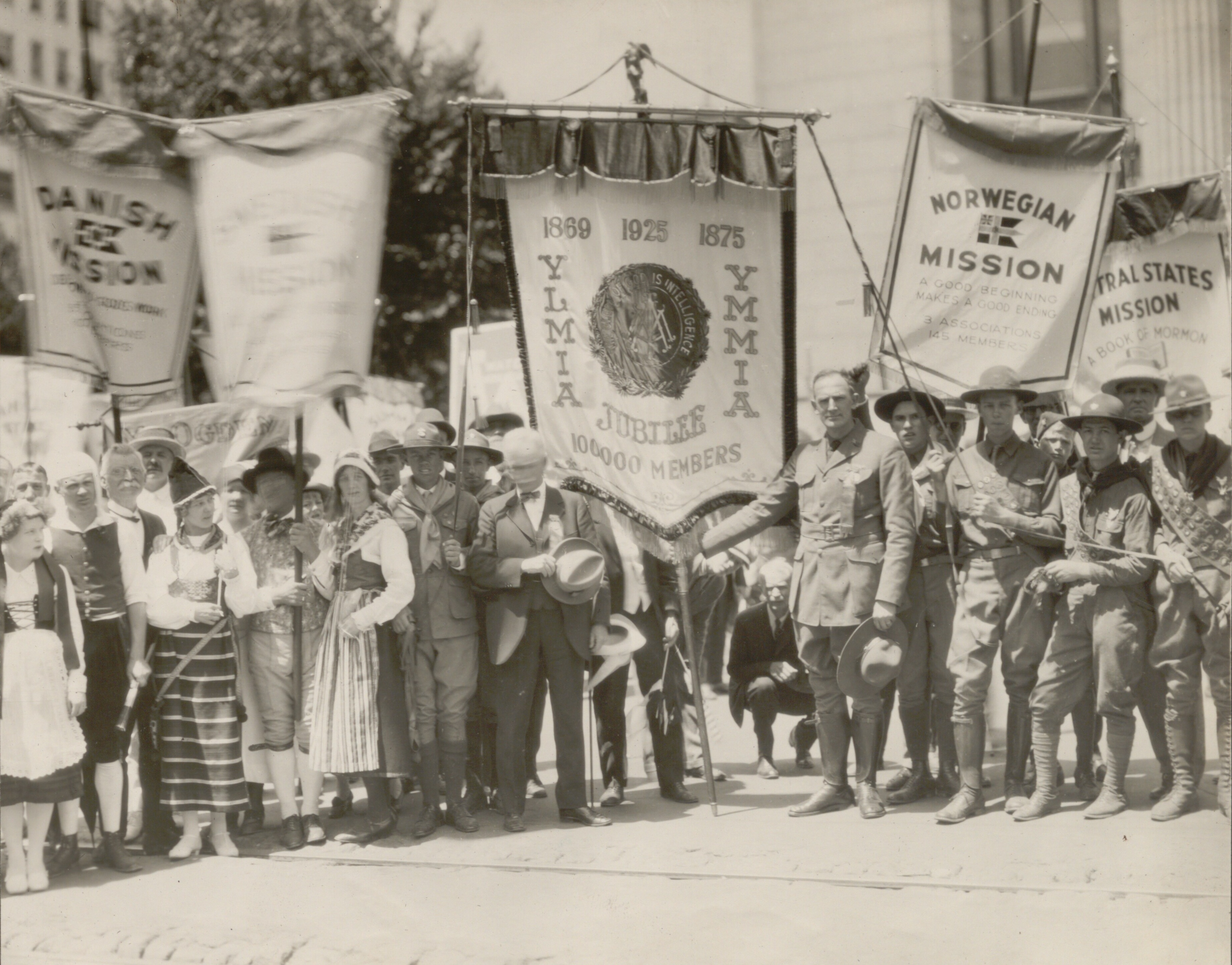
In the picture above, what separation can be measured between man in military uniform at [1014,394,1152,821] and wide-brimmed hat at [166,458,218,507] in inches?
162

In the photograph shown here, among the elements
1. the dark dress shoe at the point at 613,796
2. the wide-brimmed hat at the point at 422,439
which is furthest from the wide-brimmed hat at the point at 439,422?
the dark dress shoe at the point at 613,796

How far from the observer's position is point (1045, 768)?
Result: 249 inches

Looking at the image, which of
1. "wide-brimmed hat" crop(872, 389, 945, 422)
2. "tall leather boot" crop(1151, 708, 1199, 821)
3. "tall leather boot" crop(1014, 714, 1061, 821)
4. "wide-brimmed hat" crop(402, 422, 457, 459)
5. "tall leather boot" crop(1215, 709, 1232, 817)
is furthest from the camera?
"wide-brimmed hat" crop(872, 389, 945, 422)

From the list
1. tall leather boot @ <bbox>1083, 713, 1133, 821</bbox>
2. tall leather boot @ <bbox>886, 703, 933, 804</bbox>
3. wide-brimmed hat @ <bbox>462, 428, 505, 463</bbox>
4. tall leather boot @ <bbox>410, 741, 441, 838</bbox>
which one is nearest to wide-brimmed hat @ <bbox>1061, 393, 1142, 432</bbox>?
tall leather boot @ <bbox>1083, 713, 1133, 821</bbox>

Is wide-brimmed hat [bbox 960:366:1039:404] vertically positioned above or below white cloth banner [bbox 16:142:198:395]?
below

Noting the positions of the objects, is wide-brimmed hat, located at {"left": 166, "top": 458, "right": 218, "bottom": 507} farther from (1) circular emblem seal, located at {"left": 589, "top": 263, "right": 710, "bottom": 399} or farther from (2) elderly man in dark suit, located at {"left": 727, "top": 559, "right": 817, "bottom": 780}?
(2) elderly man in dark suit, located at {"left": 727, "top": 559, "right": 817, "bottom": 780}

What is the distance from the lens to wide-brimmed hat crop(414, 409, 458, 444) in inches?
301

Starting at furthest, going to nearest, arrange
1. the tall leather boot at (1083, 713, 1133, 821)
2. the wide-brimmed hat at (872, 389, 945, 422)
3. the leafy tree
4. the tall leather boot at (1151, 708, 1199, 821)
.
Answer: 1. the leafy tree
2. the wide-brimmed hat at (872, 389, 945, 422)
3. the tall leather boot at (1083, 713, 1133, 821)
4. the tall leather boot at (1151, 708, 1199, 821)

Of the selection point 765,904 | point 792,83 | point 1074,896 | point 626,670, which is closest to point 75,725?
point 626,670

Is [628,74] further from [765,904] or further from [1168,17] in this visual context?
[765,904]

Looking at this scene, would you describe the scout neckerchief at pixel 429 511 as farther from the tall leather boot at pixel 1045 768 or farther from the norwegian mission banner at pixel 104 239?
the tall leather boot at pixel 1045 768

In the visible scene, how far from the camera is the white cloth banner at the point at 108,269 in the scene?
21.1 feet

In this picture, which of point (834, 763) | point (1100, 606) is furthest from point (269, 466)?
point (1100, 606)

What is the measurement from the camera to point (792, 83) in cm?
945
